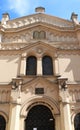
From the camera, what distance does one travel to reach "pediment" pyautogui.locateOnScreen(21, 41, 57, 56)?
52.9ft

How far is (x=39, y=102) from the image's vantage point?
13.4m

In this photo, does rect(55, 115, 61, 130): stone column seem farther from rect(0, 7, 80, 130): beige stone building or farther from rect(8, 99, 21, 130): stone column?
rect(8, 99, 21, 130): stone column

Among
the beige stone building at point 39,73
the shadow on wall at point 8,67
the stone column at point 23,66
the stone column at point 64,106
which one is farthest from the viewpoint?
the stone column at point 23,66

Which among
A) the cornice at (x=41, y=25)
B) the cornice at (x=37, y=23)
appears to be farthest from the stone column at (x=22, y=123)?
the cornice at (x=37, y=23)

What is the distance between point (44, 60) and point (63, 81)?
328cm

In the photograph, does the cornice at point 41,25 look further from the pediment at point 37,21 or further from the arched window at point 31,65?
the arched window at point 31,65

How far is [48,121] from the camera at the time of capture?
13.0m

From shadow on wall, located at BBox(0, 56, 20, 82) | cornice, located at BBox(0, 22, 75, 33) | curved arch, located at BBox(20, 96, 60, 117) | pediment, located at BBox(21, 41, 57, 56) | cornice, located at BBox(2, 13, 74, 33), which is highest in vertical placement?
cornice, located at BBox(2, 13, 74, 33)

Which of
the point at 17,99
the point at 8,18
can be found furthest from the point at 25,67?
the point at 8,18

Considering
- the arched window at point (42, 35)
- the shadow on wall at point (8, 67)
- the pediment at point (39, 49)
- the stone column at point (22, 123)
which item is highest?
the arched window at point (42, 35)

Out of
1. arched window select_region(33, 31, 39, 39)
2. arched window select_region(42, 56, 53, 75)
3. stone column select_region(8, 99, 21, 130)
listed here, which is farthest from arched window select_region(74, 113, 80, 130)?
arched window select_region(33, 31, 39, 39)

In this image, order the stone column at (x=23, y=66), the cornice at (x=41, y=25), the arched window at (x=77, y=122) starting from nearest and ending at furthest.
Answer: the arched window at (x=77, y=122), the stone column at (x=23, y=66), the cornice at (x=41, y=25)

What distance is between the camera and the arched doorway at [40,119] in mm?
12742

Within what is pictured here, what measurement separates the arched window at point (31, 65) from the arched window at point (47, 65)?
802mm
